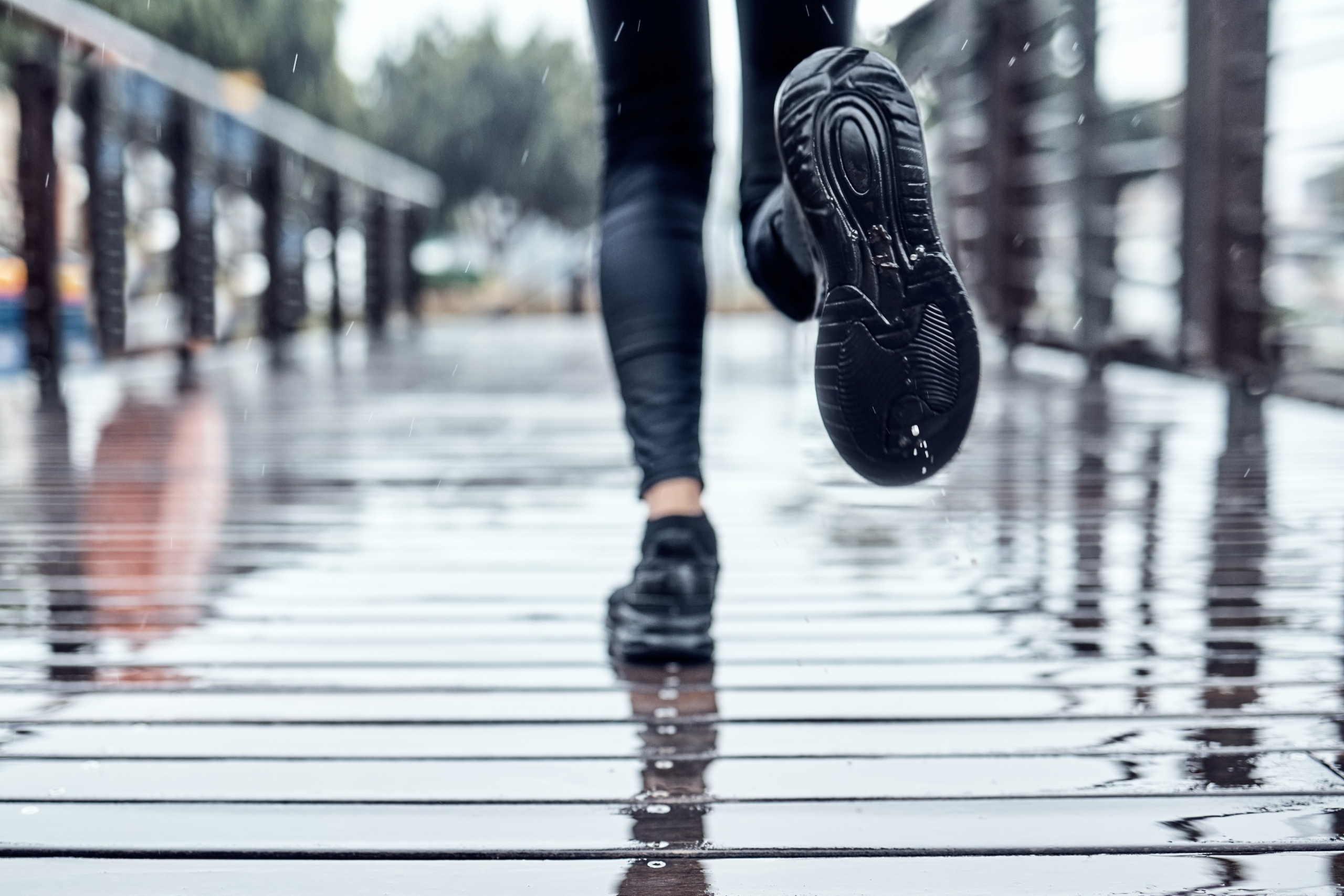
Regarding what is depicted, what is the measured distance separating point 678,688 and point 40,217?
292cm

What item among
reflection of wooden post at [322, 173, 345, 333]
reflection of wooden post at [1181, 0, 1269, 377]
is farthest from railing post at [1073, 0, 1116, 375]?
reflection of wooden post at [322, 173, 345, 333]

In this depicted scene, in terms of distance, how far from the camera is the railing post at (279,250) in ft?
17.1

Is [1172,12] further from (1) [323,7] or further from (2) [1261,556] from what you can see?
(1) [323,7]

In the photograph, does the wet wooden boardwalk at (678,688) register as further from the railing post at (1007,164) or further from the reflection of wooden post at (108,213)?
the railing post at (1007,164)

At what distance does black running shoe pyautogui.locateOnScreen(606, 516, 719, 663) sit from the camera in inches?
38.7

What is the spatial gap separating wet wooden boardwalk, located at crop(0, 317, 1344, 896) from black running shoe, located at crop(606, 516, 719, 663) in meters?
0.02

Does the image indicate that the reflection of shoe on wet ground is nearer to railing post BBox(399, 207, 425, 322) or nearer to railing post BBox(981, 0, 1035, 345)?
railing post BBox(981, 0, 1035, 345)

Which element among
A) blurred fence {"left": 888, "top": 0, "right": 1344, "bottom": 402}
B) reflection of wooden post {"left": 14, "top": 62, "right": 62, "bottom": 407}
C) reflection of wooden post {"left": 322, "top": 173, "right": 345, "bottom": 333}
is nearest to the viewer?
blurred fence {"left": 888, "top": 0, "right": 1344, "bottom": 402}

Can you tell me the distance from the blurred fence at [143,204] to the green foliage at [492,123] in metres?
14.7

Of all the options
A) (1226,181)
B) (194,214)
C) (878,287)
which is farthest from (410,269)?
(878,287)

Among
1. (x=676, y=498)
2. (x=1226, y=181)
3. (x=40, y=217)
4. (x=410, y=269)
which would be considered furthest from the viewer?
(x=410, y=269)

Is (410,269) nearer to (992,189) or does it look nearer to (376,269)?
(376,269)

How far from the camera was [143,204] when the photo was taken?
4359 mm

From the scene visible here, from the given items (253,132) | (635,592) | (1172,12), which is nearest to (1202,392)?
(1172,12)
